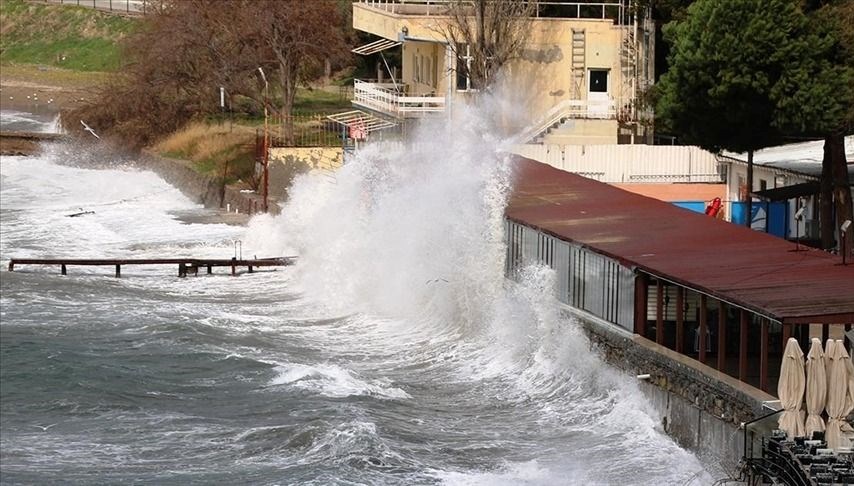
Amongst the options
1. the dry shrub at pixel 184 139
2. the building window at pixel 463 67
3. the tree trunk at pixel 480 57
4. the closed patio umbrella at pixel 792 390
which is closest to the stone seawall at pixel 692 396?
the closed patio umbrella at pixel 792 390

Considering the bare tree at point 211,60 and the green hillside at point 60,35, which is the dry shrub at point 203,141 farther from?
the green hillside at point 60,35

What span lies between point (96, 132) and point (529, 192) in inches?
1471

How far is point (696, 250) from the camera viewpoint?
2534cm

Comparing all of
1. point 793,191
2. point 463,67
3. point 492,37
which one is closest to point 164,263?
point 463,67

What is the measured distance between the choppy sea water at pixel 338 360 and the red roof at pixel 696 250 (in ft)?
4.39

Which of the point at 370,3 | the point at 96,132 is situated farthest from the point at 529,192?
the point at 96,132

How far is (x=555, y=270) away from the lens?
93.1ft

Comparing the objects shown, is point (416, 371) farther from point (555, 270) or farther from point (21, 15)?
point (21, 15)

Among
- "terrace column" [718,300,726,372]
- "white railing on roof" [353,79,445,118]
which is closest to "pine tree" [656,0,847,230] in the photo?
"terrace column" [718,300,726,372]

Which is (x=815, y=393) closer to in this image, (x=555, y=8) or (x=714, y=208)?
(x=714, y=208)

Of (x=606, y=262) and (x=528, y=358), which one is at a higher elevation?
(x=606, y=262)

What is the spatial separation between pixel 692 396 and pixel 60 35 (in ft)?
294

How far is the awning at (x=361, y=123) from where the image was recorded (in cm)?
4969

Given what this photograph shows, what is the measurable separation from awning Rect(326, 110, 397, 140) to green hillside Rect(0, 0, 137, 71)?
43188 mm
